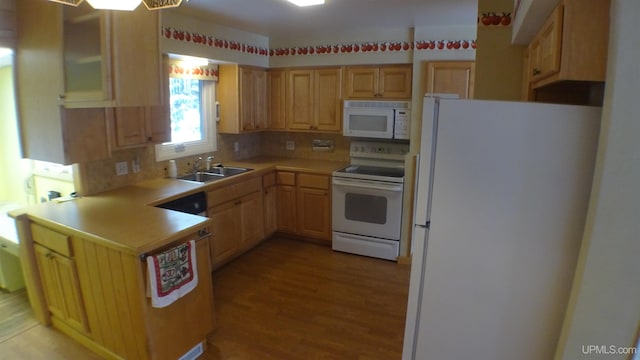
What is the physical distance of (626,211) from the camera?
1077 millimetres

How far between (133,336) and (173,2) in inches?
71.5

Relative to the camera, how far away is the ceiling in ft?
10.00

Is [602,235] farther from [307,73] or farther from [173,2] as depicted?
[307,73]

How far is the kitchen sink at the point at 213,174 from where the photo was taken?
12.5 feet

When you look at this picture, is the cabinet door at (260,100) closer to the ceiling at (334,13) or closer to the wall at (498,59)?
the ceiling at (334,13)

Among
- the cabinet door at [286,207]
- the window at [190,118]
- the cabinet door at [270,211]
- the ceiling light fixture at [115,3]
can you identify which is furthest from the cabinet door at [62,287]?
the cabinet door at [286,207]

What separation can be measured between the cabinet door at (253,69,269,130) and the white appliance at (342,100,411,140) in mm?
1049

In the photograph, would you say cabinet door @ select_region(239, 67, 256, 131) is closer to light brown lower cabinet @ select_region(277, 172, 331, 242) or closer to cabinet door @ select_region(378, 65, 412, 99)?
light brown lower cabinet @ select_region(277, 172, 331, 242)

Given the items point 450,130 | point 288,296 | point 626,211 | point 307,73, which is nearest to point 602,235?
point 626,211

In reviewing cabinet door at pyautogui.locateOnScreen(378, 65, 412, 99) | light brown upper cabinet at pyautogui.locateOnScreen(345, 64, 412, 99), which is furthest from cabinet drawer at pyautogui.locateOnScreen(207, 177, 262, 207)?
cabinet door at pyautogui.locateOnScreen(378, 65, 412, 99)

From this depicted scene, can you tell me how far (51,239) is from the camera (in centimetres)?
241

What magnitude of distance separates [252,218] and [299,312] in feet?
4.49

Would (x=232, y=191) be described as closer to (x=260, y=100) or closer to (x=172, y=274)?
(x=260, y=100)

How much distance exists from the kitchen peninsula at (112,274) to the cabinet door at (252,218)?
3.82ft
